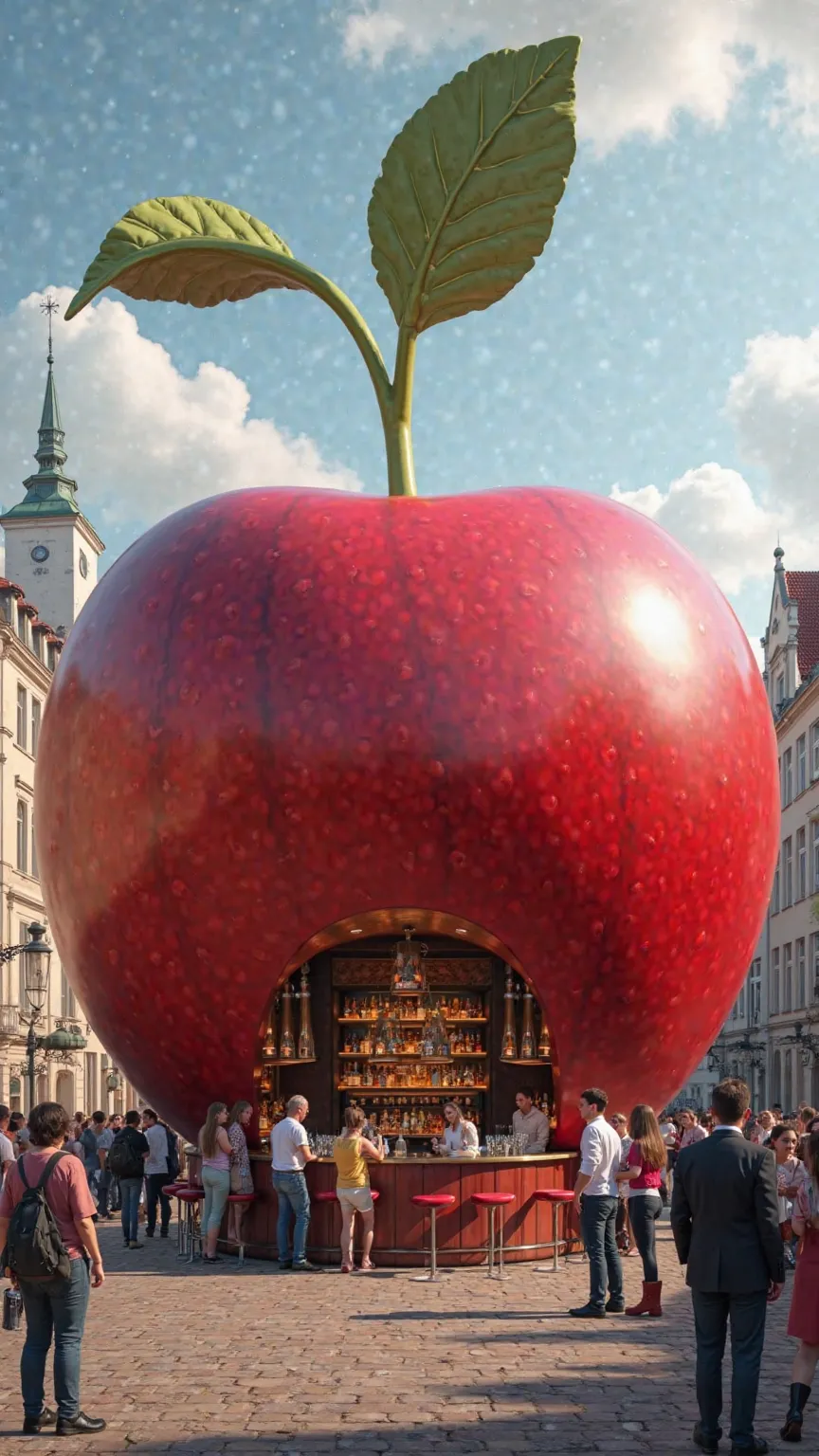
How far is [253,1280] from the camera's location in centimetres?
1340

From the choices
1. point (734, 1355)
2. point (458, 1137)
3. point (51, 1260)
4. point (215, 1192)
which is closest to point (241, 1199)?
point (215, 1192)

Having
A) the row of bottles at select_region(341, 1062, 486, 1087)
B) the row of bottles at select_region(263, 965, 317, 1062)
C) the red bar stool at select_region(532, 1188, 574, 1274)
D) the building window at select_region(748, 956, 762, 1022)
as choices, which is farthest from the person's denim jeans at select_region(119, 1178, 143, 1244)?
the building window at select_region(748, 956, 762, 1022)

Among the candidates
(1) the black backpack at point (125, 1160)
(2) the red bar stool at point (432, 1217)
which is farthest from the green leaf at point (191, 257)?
(2) the red bar stool at point (432, 1217)

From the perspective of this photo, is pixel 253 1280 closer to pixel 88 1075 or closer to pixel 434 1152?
pixel 434 1152

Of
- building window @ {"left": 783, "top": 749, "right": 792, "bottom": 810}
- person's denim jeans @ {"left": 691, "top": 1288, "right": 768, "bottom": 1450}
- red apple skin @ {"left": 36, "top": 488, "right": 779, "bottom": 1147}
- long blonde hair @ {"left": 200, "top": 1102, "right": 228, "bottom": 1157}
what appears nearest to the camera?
person's denim jeans @ {"left": 691, "top": 1288, "right": 768, "bottom": 1450}

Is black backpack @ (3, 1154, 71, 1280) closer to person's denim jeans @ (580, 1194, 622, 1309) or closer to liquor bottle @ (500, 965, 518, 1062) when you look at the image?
person's denim jeans @ (580, 1194, 622, 1309)

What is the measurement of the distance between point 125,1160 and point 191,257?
887cm

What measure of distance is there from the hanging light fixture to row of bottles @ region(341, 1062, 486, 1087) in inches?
41.3

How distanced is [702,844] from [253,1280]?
16.5 ft

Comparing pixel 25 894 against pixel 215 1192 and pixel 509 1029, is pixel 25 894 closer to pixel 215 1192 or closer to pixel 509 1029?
pixel 509 1029

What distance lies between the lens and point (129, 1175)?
16.8 metres

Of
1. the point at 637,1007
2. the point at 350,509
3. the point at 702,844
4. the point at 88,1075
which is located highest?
the point at 350,509

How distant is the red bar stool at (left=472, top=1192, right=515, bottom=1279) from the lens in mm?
13469

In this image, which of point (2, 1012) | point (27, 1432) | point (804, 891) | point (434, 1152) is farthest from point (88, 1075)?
point (27, 1432)
